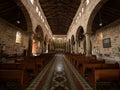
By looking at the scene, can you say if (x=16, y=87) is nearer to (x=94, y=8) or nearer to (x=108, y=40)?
(x=94, y=8)

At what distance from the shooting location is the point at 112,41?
14.4 m

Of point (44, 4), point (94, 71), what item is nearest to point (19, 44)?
point (44, 4)

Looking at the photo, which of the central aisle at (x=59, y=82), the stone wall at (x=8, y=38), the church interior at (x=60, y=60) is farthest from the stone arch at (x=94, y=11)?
the stone wall at (x=8, y=38)

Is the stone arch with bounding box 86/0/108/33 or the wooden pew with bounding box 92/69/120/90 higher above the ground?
the stone arch with bounding box 86/0/108/33

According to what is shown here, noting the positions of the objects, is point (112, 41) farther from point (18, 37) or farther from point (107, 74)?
point (18, 37)

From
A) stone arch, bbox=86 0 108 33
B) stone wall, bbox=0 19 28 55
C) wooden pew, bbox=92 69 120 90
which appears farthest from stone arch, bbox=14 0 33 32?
wooden pew, bbox=92 69 120 90

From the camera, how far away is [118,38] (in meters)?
13.1

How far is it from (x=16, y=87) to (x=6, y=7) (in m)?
9.17

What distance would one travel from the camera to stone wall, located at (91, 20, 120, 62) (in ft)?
43.7

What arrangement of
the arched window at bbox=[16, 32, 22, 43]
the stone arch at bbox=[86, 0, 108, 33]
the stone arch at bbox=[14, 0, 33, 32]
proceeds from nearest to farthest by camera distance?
the stone arch at bbox=[86, 0, 108, 33] < the stone arch at bbox=[14, 0, 33, 32] < the arched window at bbox=[16, 32, 22, 43]

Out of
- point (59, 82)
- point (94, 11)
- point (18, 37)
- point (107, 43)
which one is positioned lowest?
point (59, 82)

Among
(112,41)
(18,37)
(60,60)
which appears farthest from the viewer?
(18,37)

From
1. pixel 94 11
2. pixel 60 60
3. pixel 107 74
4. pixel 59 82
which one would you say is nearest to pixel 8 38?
pixel 60 60

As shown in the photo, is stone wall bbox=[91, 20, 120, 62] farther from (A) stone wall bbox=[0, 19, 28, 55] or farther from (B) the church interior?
(A) stone wall bbox=[0, 19, 28, 55]
